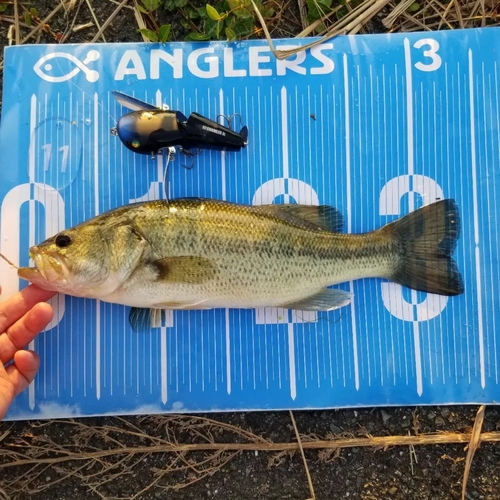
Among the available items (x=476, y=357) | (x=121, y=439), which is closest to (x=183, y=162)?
(x=121, y=439)

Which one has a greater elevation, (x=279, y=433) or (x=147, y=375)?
(x=147, y=375)

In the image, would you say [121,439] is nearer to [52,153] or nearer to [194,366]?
[194,366]

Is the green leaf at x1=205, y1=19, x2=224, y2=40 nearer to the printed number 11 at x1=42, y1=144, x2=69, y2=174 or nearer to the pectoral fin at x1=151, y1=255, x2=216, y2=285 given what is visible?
the printed number 11 at x1=42, y1=144, x2=69, y2=174

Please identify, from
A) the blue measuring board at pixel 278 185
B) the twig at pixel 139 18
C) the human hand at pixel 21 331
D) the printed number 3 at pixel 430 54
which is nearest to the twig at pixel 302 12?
the blue measuring board at pixel 278 185

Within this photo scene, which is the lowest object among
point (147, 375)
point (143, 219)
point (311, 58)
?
point (147, 375)

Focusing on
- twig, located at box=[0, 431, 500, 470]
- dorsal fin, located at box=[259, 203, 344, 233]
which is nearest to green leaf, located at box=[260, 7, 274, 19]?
dorsal fin, located at box=[259, 203, 344, 233]

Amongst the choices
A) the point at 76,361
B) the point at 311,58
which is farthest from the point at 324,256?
the point at 76,361

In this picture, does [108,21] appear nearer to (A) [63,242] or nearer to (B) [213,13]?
(B) [213,13]

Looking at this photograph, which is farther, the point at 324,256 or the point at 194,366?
the point at 194,366
